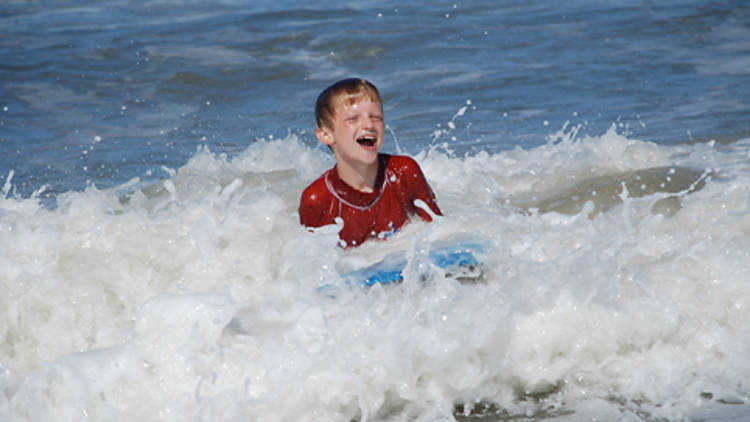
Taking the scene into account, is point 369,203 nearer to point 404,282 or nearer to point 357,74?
point 404,282

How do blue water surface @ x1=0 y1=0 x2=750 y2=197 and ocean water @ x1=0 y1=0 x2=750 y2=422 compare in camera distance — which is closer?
ocean water @ x1=0 y1=0 x2=750 y2=422

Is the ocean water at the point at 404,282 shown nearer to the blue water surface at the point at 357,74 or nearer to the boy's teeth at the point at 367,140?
the blue water surface at the point at 357,74

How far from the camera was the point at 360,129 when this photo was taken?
426 cm

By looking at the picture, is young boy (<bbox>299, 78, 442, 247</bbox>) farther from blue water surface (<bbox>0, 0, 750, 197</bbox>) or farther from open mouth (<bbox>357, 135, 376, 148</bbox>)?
blue water surface (<bbox>0, 0, 750, 197</bbox>)

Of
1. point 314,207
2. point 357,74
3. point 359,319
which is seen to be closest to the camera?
A: point 359,319

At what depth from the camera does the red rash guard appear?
437 cm

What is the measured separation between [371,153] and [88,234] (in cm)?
149

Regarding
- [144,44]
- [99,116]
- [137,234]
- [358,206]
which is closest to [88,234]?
[137,234]

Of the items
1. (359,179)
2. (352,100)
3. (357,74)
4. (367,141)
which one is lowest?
(357,74)

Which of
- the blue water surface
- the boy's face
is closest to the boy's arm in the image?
the boy's face

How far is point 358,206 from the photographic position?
440 centimetres

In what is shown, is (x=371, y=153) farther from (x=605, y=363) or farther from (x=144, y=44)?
(x=144, y=44)

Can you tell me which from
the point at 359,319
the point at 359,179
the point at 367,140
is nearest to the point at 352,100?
the point at 367,140

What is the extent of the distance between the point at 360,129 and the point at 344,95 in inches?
7.0
